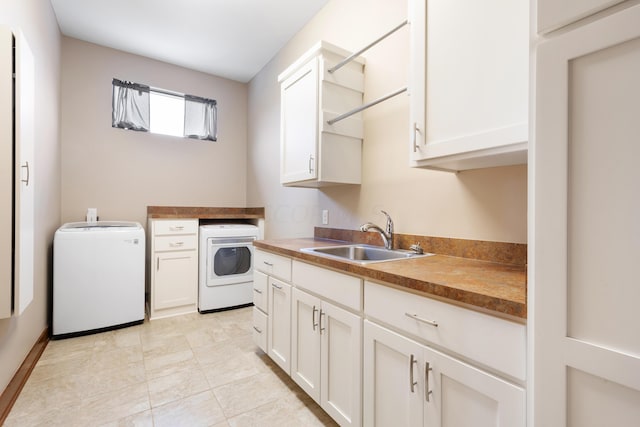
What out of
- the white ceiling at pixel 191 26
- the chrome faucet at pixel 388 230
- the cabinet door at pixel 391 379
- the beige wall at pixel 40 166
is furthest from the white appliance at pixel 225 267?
the cabinet door at pixel 391 379

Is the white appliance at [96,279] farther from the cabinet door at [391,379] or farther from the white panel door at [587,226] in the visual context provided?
the white panel door at [587,226]

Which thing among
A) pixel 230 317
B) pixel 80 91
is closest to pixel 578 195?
pixel 230 317

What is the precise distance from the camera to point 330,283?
144 cm

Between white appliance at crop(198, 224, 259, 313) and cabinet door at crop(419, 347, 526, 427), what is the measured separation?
2560mm

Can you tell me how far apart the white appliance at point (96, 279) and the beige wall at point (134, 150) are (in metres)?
0.62

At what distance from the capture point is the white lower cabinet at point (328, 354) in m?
1.29

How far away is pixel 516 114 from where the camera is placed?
3.35 ft

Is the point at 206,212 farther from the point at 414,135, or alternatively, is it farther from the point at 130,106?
the point at 414,135

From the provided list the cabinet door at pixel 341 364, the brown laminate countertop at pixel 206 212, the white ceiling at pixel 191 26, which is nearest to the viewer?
the cabinet door at pixel 341 364

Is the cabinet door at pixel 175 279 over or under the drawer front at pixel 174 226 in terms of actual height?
under

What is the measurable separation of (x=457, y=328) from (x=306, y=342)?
939 mm

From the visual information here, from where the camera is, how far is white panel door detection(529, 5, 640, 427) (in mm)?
563

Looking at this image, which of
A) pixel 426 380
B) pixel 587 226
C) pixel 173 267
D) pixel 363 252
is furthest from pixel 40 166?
pixel 587 226

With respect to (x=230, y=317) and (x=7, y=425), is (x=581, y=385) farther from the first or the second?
(x=230, y=317)
